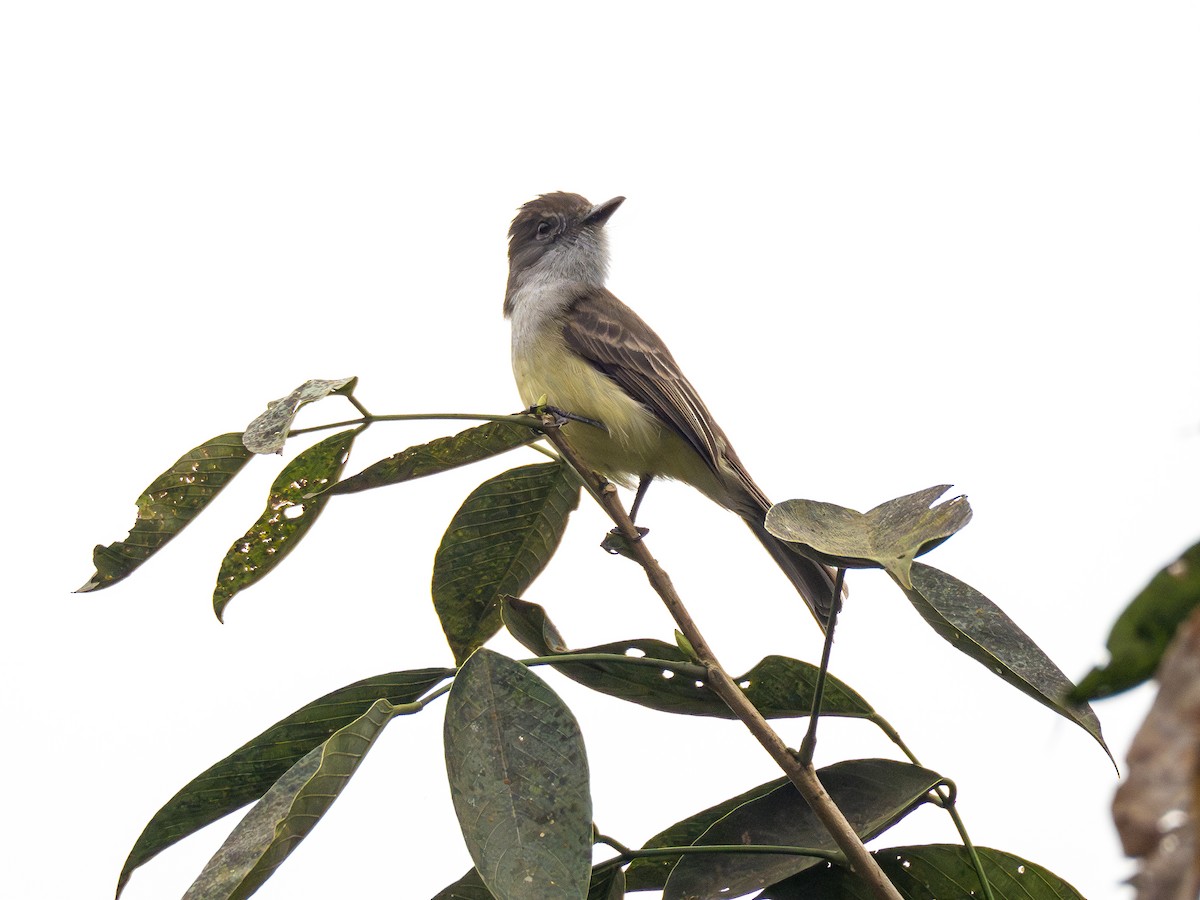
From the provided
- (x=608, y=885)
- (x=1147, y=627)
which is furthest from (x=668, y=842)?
(x=1147, y=627)

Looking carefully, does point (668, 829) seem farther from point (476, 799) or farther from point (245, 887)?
point (245, 887)

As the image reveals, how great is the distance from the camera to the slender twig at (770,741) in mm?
1879

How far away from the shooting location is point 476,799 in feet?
5.87

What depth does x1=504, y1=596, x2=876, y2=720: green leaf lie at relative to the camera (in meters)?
2.28

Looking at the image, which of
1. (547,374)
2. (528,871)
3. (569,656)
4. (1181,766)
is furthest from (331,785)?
(547,374)

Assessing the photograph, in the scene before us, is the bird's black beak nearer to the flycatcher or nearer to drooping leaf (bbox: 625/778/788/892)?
the flycatcher

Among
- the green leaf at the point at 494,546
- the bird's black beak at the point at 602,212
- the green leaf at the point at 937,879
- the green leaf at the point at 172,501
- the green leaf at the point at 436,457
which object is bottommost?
the green leaf at the point at 937,879

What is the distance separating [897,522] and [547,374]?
339 cm

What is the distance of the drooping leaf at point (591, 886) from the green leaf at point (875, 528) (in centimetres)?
75

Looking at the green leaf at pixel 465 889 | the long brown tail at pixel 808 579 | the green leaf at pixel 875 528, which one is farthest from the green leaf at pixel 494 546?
the long brown tail at pixel 808 579

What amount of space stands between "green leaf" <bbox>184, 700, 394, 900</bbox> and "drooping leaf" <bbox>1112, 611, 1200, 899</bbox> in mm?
1289

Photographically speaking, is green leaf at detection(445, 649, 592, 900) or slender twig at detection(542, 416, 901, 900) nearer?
green leaf at detection(445, 649, 592, 900)

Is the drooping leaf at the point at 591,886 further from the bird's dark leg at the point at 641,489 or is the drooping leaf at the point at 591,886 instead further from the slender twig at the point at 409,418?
the bird's dark leg at the point at 641,489

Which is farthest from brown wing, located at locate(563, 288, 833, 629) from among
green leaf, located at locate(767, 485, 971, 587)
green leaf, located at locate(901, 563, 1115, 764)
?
green leaf, located at locate(767, 485, 971, 587)
